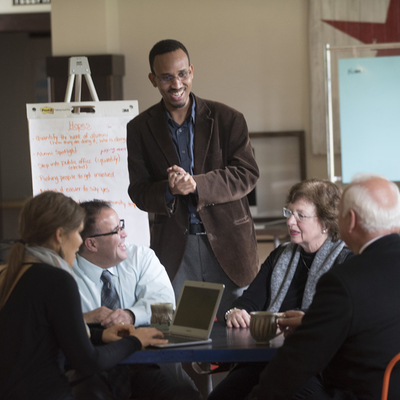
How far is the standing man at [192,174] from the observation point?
2.55 m

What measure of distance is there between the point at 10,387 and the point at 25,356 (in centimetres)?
9

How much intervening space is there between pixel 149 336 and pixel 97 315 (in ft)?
1.18

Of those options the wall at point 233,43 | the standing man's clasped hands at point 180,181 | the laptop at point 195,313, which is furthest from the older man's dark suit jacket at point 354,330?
the wall at point 233,43

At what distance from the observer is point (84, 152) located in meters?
3.69

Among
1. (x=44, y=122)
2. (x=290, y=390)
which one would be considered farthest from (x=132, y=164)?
(x=290, y=390)

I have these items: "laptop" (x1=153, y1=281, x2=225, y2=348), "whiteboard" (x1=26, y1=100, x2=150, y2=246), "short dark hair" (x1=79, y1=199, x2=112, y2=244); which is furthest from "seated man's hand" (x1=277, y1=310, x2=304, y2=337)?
"whiteboard" (x1=26, y1=100, x2=150, y2=246)

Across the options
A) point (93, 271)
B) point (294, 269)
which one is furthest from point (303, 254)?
point (93, 271)

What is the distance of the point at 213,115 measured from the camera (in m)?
2.67

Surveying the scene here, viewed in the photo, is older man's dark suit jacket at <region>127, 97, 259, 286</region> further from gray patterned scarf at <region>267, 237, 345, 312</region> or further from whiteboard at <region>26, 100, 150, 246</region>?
whiteboard at <region>26, 100, 150, 246</region>

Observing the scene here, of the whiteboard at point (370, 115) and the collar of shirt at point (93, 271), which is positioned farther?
the whiteboard at point (370, 115)

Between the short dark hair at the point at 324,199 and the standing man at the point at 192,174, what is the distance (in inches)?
12.0

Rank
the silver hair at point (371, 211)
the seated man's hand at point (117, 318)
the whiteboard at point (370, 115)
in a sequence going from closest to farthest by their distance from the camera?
the silver hair at point (371, 211)
the seated man's hand at point (117, 318)
the whiteboard at point (370, 115)

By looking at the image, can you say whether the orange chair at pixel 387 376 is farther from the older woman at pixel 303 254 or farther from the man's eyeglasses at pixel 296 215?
the man's eyeglasses at pixel 296 215

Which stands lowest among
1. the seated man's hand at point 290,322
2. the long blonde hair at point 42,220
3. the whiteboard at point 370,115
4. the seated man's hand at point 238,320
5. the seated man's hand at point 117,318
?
the seated man's hand at point 238,320
